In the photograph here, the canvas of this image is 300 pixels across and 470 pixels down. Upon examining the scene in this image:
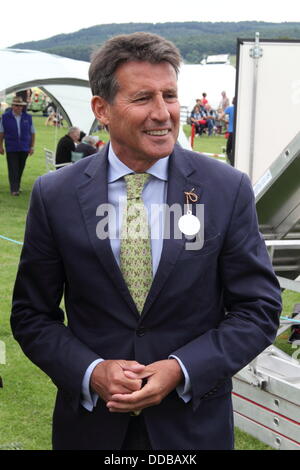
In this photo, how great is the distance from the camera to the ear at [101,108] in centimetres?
228

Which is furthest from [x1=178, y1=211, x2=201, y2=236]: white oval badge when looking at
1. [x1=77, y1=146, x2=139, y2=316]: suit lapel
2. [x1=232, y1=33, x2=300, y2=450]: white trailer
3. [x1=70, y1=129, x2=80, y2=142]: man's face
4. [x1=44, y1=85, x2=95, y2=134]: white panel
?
[x1=44, y1=85, x2=95, y2=134]: white panel

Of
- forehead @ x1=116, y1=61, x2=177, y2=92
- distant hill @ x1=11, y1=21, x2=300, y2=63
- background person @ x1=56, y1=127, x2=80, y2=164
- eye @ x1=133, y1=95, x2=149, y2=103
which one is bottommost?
distant hill @ x1=11, y1=21, x2=300, y2=63

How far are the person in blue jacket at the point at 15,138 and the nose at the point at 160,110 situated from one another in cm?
1389

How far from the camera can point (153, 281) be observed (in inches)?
85.7

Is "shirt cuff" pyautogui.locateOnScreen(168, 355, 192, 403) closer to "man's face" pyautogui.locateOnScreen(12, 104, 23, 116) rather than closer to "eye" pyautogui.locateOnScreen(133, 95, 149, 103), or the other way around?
"eye" pyautogui.locateOnScreen(133, 95, 149, 103)

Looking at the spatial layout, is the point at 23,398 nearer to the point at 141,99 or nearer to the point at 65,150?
the point at 141,99

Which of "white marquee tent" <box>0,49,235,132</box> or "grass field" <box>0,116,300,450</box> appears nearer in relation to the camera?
"grass field" <box>0,116,300,450</box>

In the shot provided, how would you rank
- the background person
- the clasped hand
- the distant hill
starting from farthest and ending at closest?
the distant hill
the background person
the clasped hand

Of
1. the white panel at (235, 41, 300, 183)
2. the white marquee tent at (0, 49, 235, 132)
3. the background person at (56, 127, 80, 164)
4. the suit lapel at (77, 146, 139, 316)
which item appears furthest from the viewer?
the white marquee tent at (0, 49, 235, 132)

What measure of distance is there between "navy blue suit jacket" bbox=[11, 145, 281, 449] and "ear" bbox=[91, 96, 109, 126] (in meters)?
0.13

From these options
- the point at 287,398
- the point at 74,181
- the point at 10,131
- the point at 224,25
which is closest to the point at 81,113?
the point at 10,131

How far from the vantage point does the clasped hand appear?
209cm

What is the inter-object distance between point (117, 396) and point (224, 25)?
160 m

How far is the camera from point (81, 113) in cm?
1945
